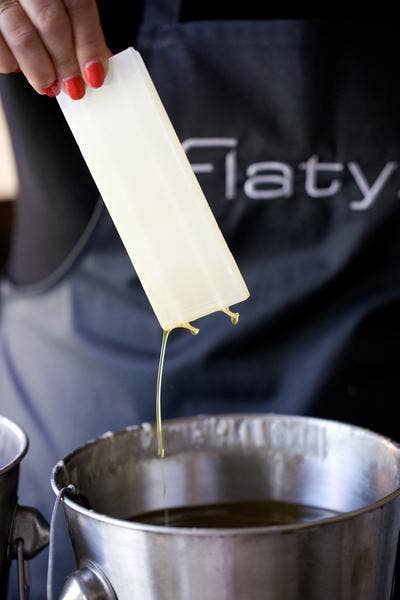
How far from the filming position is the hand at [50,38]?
2.60ft

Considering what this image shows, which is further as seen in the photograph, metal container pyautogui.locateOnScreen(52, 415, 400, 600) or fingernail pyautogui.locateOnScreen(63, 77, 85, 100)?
fingernail pyautogui.locateOnScreen(63, 77, 85, 100)

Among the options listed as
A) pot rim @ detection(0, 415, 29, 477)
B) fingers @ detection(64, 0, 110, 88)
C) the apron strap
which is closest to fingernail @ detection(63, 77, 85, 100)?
fingers @ detection(64, 0, 110, 88)

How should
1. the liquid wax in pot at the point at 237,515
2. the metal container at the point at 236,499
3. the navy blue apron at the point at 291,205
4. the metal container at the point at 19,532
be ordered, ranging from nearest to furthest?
1. the metal container at the point at 236,499
2. the metal container at the point at 19,532
3. the liquid wax in pot at the point at 237,515
4. the navy blue apron at the point at 291,205

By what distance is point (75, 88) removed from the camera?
2.47 feet

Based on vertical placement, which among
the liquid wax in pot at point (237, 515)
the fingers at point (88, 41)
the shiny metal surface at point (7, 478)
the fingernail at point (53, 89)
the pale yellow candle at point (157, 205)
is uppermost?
A: the fingers at point (88, 41)

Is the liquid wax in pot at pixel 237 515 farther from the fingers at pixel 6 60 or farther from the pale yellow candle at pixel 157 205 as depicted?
the fingers at pixel 6 60

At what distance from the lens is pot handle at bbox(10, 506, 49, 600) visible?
2.38 feet

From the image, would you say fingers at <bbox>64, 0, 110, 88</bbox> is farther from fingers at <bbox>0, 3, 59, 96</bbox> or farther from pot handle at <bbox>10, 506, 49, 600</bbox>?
pot handle at <bbox>10, 506, 49, 600</bbox>

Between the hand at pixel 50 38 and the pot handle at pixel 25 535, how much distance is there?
0.35m

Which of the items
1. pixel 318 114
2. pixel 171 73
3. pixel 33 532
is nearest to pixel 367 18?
pixel 318 114

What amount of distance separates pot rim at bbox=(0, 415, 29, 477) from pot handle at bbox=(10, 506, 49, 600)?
43 mm

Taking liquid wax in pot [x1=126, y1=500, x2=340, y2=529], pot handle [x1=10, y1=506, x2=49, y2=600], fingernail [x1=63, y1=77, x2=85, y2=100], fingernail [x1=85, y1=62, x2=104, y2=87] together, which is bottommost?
liquid wax in pot [x1=126, y1=500, x2=340, y2=529]

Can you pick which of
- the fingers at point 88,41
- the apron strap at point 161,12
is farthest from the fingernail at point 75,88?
the apron strap at point 161,12

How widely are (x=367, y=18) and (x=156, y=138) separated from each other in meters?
0.50
